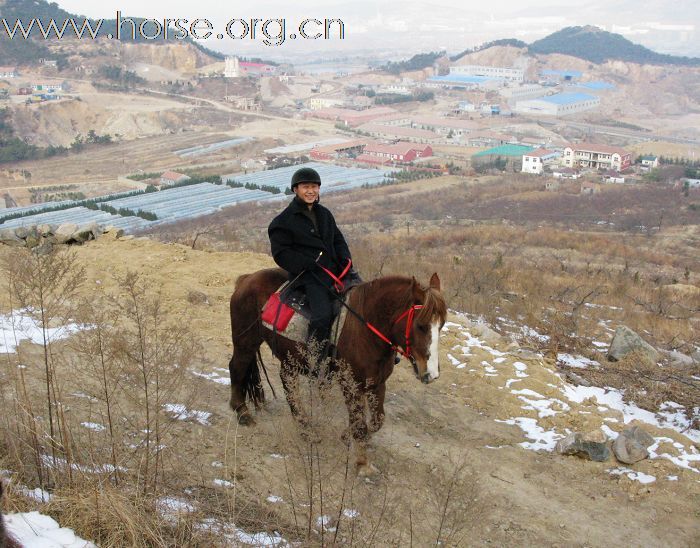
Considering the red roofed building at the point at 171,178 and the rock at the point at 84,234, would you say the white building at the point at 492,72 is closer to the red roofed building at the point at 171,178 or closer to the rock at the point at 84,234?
the red roofed building at the point at 171,178

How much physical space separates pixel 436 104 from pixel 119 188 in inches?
2057

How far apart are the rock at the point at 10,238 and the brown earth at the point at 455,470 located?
365 centimetres

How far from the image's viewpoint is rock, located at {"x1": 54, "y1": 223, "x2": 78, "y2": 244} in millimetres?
10477

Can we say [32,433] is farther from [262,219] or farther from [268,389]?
[262,219]

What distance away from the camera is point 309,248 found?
4777 mm

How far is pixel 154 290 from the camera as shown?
8.11 metres

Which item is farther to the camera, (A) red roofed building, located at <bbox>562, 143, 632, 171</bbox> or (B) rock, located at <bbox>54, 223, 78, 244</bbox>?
(A) red roofed building, located at <bbox>562, 143, 632, 171</bbox>

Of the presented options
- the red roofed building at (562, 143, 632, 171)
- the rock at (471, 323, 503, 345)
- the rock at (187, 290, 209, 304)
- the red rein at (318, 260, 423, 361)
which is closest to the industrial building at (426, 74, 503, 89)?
the red roofed building at (562, 143, 632, 171)

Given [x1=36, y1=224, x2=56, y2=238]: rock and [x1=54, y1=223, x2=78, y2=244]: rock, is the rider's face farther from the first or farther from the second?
[x1=36, y1=224, x2=56, y2=238]: rock

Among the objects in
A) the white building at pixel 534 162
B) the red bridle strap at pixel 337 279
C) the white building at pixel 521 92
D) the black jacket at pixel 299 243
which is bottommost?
the white building at pixel 534 162

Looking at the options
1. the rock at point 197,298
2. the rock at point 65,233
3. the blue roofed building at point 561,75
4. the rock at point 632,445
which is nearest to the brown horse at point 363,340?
the rock at point 632,445

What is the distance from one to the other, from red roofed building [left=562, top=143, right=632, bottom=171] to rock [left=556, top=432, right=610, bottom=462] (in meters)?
47.5

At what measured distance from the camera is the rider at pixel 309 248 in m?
4.66

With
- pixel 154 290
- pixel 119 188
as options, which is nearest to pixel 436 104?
pixel 119 188
